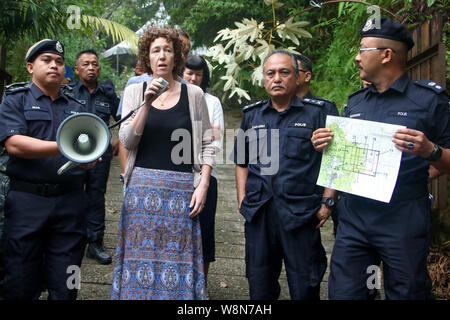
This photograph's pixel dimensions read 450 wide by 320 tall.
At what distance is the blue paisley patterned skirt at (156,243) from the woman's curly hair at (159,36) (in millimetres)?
792

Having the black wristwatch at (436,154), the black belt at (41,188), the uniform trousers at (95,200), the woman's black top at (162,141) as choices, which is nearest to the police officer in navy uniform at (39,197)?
the black belt at (41,188)

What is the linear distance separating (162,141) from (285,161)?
34.6 inches

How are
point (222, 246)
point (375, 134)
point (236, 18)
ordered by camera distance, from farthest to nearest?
point (236, 18) → point (222, 246) → point (375, 134)

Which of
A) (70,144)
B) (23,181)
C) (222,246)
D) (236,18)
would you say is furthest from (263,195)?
(236,18)

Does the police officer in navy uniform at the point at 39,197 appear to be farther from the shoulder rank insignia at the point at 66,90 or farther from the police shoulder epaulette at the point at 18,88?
the shoulder rank insignia at the point at 66,90

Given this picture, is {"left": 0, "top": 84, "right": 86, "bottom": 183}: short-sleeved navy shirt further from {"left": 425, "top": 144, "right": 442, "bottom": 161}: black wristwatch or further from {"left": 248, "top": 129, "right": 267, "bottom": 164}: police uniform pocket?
{"left": 425, "top": 144, "right": 442, "bottom": 161}: black wristwatch

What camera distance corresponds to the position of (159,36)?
10.3 feet

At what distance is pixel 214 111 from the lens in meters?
3.99

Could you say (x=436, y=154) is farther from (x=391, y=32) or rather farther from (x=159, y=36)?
(x=159, y=36)

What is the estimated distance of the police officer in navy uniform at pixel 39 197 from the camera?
298 cm

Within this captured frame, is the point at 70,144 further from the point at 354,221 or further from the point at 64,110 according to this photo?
the point at 354,221

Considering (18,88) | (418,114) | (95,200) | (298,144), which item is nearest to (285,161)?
(298,144)

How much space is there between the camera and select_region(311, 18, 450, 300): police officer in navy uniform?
8.47ft
